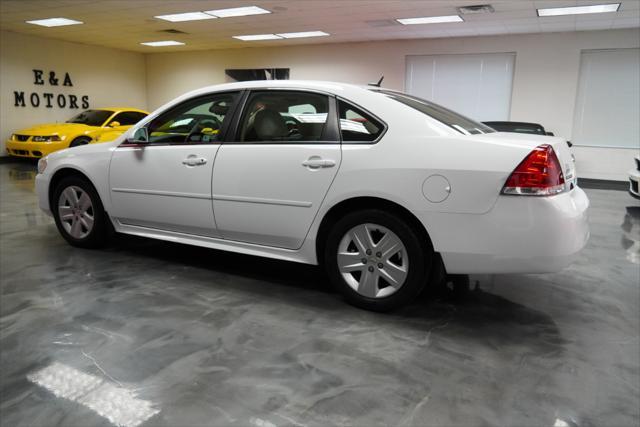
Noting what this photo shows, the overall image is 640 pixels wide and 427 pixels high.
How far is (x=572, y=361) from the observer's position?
2.12m

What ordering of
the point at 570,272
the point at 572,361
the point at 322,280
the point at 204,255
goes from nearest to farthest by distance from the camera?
the point at 572,361, the point at 322,280, the point at 570,272, the point at 204,255

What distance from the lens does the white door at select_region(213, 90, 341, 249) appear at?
8.66ft

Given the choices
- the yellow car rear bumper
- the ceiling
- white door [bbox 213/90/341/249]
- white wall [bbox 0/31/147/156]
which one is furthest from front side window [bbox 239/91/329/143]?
white wall [bbox 0/31/147/156]

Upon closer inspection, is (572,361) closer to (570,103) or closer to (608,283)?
(608,283)

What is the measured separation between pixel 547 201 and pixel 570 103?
9187mm

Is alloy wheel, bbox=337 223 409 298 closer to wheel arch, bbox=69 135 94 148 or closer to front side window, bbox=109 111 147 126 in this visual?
wheel arch, bbox=69 135 94 148

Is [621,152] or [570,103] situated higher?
[570,103]

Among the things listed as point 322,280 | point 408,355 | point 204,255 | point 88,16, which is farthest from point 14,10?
point 408,355

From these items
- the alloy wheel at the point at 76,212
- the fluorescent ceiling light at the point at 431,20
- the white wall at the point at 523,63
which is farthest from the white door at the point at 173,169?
the white wall at the point at 523,63

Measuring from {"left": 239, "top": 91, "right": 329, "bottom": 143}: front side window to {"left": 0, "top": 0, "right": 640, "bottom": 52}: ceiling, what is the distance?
5651 mm

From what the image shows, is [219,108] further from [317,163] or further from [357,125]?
[357,125]

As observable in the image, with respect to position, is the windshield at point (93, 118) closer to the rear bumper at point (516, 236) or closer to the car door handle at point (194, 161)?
the car door handle at point (194, 161)

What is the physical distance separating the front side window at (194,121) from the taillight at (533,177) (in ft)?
5.79

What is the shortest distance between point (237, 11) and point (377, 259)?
25.5 feet
